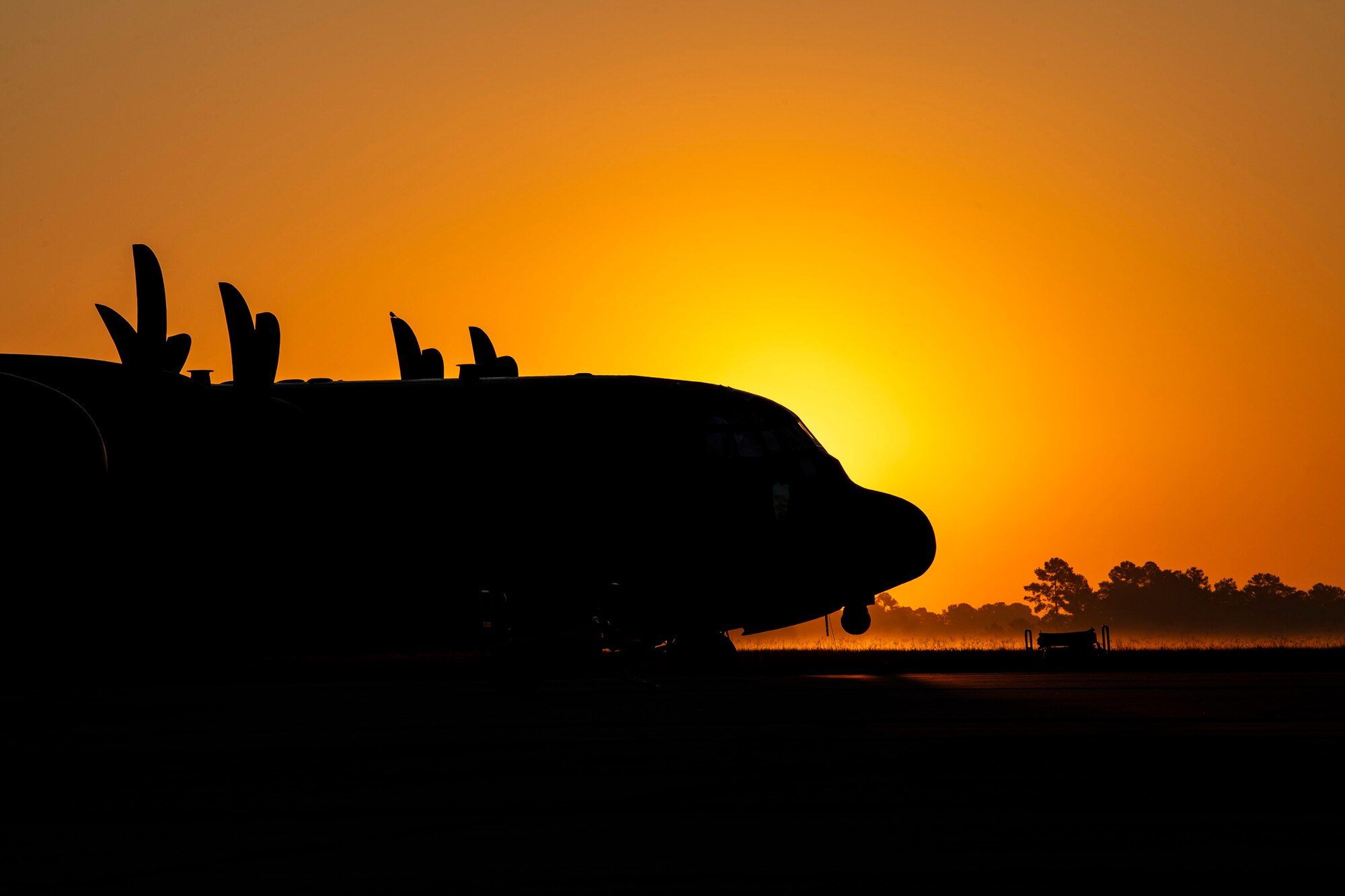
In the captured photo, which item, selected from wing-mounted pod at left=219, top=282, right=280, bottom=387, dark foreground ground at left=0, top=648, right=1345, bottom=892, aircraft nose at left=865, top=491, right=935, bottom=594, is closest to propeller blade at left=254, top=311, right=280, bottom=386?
wing-mounted pod at left=219, top=282, right=280, bottom=387

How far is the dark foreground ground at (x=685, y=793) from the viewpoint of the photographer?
7.36 m

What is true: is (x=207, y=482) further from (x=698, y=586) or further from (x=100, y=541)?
(x=698, y=586)

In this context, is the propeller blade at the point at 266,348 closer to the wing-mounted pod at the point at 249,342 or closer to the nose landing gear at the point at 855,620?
the wing-mounted pod at the point at 249,342

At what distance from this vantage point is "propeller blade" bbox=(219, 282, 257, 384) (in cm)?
2312

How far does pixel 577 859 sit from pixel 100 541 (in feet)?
48.3

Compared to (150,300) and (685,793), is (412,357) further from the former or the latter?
(685,793)

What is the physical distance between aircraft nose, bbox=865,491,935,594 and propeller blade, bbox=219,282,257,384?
8.79m

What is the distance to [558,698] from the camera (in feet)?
70.5

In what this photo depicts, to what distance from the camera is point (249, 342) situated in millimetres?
23531

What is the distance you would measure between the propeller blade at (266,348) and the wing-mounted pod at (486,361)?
456cm

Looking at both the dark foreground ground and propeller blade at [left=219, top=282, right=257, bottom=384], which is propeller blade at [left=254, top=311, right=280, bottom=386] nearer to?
propeller blade at [left=219, top=282, right=257, bottom=384]

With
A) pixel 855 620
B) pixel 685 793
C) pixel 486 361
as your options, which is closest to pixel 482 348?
pixel 486 361

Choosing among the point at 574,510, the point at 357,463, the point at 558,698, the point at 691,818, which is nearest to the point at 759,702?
the point at 558,698

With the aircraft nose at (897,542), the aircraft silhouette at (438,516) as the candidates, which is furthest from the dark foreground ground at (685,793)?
the aircraft nose at (897,542)
